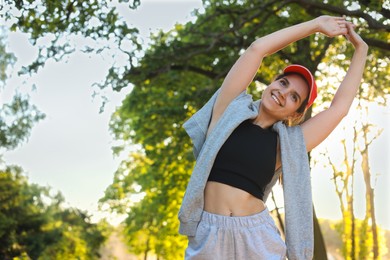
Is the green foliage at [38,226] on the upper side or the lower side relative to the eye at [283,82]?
upper

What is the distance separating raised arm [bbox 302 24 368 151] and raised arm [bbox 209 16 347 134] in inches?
6.1

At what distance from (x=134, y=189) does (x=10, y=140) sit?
598 cm

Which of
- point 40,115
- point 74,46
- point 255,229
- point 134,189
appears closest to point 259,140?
point 255,229

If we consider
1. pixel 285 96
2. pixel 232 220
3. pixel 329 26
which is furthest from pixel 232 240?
pixel 329 26

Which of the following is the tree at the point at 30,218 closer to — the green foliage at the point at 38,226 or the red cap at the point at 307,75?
the green foliage at the point at 38,226

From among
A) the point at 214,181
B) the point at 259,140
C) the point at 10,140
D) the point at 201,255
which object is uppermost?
the point at 10,140

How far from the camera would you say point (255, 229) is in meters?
3.12

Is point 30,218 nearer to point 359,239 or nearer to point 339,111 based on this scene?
point 359,239

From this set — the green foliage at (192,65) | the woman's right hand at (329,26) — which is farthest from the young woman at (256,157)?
the green foliage at (192,65)

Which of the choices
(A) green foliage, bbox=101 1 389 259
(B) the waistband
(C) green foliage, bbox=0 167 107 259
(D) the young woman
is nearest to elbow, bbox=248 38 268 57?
(D) the young woman

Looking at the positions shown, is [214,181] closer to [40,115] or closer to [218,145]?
[218,145]

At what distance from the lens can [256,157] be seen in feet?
10.5

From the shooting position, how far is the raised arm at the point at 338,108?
3385mm

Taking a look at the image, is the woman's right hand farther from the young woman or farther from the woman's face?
the woman's face
